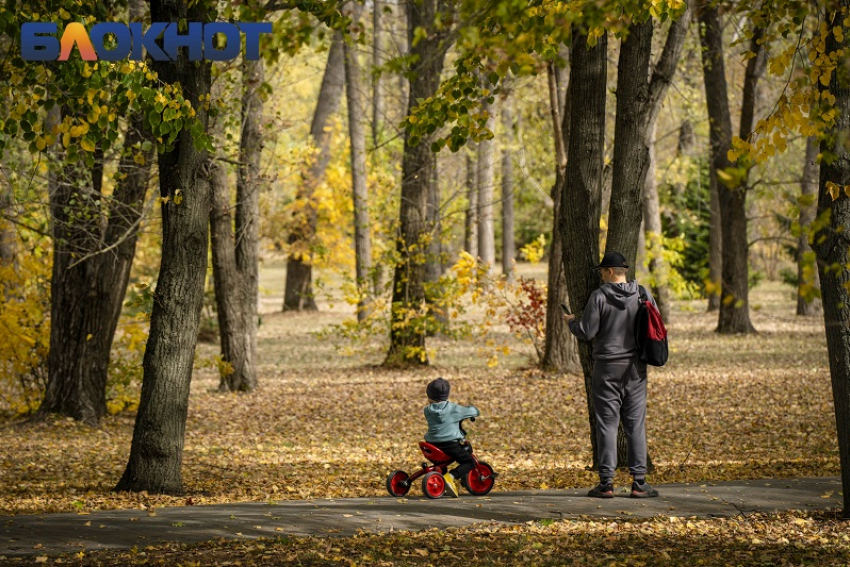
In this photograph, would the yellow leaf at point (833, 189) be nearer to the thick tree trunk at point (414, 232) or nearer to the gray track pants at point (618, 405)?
the gray track pants at point (618, 405)

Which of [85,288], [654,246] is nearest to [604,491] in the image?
[85,288]

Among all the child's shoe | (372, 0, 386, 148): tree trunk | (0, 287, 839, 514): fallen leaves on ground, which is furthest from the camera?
(372, 0, 386, 148): tree trunk

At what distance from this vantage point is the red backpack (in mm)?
7566

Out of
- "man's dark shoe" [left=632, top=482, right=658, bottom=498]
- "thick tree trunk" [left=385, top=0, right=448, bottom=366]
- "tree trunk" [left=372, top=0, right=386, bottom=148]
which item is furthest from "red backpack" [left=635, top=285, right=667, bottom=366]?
"thick tree trunk" [left=385, top=0, right=448, bottom=366]

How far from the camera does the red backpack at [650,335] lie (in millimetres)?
7566

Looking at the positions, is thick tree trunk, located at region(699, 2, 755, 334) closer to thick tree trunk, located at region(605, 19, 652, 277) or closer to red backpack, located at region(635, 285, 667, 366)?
thick tree trunk, located at region(605, 19, 652, 277)

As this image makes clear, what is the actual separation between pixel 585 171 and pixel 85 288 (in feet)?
22.9

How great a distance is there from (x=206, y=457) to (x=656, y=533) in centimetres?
624

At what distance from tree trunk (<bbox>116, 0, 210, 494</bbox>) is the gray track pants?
121 inches

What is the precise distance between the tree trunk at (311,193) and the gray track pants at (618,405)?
22.3 m

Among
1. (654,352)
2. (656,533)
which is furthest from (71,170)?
(656,533)

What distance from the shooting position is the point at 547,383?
16672 millimetres

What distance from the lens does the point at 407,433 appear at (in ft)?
43.1

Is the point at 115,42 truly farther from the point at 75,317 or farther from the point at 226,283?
the point at 226,283
